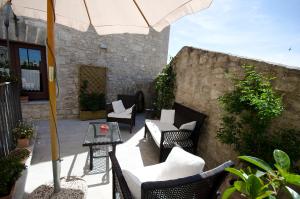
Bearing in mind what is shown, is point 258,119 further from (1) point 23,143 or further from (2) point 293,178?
(1) point 23,143

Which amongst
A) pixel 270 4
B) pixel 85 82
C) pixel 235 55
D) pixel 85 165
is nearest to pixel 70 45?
pixel 85 82

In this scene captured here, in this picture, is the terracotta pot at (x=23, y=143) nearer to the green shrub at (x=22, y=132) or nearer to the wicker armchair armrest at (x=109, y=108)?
the green shrub at (x=22, y=132)

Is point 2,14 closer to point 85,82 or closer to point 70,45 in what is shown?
point 70,45

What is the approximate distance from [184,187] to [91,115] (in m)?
4.85

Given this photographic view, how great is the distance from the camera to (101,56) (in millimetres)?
5891

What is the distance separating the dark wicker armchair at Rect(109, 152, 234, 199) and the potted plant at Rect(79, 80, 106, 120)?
4.32 meters

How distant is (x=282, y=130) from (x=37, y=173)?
3.32 meters

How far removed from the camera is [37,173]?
102 inches

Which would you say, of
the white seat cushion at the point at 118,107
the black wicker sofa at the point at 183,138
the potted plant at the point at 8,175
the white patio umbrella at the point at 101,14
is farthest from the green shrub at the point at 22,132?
the black wicker sofa at the point at 183,138

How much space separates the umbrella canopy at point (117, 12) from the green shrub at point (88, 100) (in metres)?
3.62

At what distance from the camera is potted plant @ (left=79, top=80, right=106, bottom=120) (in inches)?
217

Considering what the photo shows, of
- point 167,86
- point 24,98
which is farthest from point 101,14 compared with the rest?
point 24,98

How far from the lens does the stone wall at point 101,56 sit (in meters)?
4.71

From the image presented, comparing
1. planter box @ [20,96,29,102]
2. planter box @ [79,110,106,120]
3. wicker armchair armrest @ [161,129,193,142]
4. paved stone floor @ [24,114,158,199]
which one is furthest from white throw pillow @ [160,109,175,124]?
planter box @ [20,96,29,102]
